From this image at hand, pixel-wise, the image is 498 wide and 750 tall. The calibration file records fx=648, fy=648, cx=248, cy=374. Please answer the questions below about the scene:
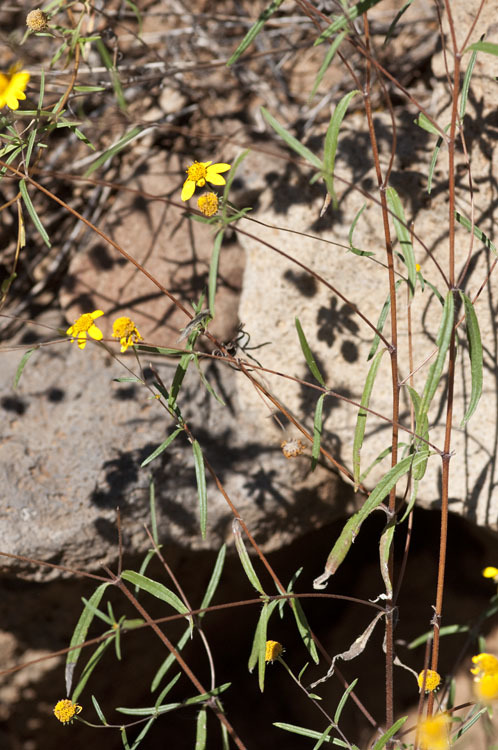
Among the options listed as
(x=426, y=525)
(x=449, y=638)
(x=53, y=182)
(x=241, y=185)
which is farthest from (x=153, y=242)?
(x=449, y=638)

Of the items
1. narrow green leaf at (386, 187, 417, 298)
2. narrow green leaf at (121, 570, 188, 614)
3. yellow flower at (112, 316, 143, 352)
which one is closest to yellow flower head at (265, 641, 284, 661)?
narrow green leaf at (121, 570, 188, 614)

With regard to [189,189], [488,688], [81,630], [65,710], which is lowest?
[65,710]

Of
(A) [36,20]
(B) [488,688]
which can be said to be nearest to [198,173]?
(A) [36,20]

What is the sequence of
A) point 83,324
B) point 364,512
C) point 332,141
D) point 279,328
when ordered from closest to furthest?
point 332,141
point 364,512
point 83,324
point 279,328

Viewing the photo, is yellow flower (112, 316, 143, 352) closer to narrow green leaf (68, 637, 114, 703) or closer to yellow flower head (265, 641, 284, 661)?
narrow green leaf (68, 637, 114, 703)

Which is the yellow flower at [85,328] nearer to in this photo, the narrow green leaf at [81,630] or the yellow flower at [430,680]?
the narrow green leaf at [81,630]

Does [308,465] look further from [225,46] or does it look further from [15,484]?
[225,46]

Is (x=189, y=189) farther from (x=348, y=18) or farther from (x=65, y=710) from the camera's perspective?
(x=65, y=710)

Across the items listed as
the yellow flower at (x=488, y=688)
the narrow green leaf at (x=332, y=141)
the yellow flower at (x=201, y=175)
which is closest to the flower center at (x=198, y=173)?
the yellow flower at (x=201, y=175)
